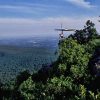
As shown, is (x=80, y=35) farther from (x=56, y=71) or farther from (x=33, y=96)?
(x=33, y=96)

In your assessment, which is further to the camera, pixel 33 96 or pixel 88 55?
pixel 88 55

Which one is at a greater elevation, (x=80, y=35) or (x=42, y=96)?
(x=80, y=35)

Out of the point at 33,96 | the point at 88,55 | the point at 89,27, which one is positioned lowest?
the point at 33,96

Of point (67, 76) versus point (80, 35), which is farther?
point (80, 35)

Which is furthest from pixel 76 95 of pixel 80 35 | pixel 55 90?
pixel 80 35

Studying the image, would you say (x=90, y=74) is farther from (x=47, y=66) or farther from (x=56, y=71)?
(x=47, y=66)

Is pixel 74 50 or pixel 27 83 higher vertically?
pixel 74 50

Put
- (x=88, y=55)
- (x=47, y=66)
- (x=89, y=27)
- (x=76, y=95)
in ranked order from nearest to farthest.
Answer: (x=76, y=95) → (x=88, y=55) → (x=47, y=66) → (x=89, y=27)

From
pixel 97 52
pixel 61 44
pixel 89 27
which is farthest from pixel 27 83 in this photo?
pixel 89 27

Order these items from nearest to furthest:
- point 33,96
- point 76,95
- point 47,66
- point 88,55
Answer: point 76,95 → point 33,96 → point 88,55 → point 47,66

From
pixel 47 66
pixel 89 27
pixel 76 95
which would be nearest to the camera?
pixel 76 95
